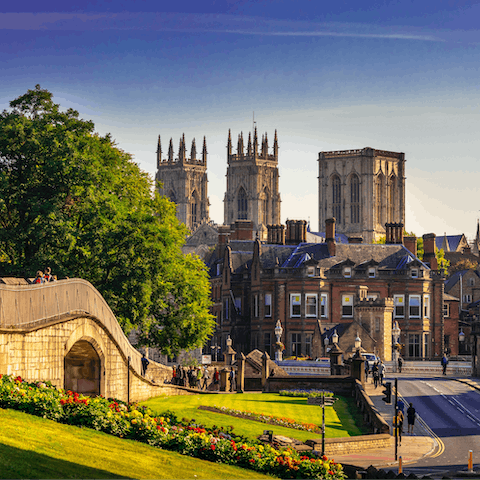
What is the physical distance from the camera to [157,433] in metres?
23.2

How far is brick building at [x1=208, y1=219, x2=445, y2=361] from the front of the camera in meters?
80.8

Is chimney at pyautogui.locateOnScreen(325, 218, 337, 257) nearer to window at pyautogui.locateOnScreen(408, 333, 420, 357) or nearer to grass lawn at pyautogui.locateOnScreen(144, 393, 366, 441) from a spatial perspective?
window at pyautogui.locateOnScreen(408, 333, 420, 357)

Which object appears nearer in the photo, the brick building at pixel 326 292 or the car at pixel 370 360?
the car at pixel 370 360

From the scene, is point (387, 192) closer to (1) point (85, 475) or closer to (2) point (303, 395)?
(2) point (303, 395)

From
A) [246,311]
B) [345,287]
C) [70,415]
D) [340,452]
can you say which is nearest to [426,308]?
[345,287]

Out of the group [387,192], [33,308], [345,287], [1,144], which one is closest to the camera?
[33,308]

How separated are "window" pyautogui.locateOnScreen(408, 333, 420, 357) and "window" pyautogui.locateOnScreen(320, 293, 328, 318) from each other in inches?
334

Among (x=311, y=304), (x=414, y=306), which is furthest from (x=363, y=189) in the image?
(x=311, y=304)

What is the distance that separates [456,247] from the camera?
17575 cm

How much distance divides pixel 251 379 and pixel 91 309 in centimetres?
2591

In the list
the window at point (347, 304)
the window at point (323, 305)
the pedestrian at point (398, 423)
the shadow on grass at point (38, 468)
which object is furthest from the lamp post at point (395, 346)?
the shadow on grass at point (38, 468)

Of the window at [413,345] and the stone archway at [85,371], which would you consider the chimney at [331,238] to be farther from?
the stone archway at [85,371]

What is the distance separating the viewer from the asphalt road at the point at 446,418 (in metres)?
32.8

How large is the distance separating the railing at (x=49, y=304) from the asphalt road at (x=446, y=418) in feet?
41.4
